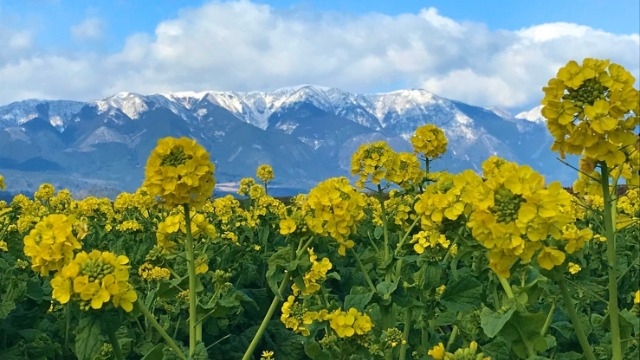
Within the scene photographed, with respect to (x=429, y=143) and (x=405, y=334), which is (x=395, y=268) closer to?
(x=405, y=334)

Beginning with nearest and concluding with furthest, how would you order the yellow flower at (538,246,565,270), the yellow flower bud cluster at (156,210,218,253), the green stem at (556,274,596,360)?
the yellow flower at (538,246,565,270) → the green stem at (556,274,596,360) → the yellow flower bud cluster at (156,210,218,253)

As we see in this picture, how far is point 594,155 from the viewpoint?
281 centimetres

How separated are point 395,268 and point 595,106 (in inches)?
107

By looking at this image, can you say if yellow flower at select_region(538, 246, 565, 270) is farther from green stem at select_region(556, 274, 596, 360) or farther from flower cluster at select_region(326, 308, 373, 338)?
flower cluster at select_region(326, 308, 373, 338)

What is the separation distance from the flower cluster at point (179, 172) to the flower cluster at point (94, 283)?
0.71 meters

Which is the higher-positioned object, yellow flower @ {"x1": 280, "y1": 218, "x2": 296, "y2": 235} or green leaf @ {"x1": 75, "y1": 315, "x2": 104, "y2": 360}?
yellow flower @ {"x1": 280, "y1": 218, "x2": 296, "y2": 235}

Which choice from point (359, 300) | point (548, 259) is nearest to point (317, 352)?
point (359, 300)

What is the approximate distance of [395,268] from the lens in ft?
17.1

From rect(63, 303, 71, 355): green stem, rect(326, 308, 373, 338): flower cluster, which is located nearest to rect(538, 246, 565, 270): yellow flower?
rect(326, 308, 373, 338): flower cluster

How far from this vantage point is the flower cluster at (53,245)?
317 centimetres

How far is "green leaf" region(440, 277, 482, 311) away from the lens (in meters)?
4.32

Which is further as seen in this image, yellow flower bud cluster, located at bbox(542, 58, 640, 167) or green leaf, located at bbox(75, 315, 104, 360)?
green leaf, located at bbox(75, 315, 104, 360)

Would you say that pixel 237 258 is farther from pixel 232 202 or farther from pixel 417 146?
pixel 232 202

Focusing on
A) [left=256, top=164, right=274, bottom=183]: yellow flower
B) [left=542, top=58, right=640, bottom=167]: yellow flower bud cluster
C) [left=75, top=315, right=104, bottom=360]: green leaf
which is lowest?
[left=75, top=315, right=104, bottom=360]: green leaf
